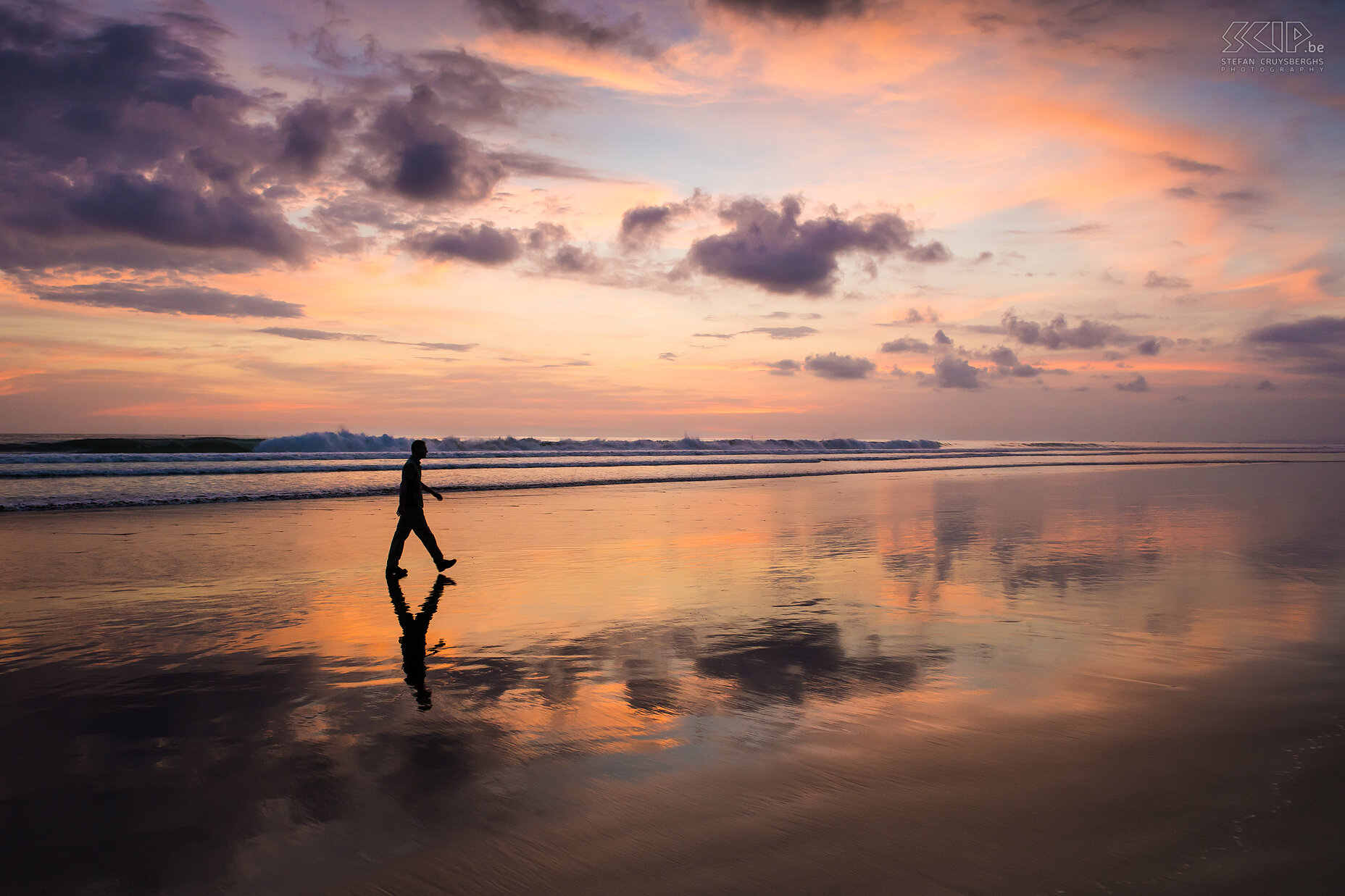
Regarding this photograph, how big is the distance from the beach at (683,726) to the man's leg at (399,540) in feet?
1.24

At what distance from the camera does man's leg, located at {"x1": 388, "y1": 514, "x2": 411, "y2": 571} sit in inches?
402

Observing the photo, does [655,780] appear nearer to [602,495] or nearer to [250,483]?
[602,495]

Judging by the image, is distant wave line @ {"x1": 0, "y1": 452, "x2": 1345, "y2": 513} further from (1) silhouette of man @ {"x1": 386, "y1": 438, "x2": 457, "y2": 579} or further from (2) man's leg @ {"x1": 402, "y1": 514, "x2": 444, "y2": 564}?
(2) man's leg @ {"x1": 402, "y1": 514, "x2": 444, "y2": 564}

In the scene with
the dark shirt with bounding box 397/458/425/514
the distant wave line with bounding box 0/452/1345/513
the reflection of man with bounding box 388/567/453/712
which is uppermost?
the dark shirt with bounding box 397/458/425/514

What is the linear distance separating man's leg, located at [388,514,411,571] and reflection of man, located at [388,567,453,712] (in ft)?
0.73

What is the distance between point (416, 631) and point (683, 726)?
369 cm

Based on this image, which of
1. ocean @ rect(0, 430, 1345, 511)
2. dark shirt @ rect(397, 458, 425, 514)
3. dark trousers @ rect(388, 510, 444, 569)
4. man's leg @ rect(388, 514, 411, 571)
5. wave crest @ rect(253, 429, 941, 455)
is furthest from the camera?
wave crest @ rect(253, 429, 941, 455)

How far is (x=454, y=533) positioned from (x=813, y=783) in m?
12.7

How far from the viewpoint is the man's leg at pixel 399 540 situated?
10.2 m

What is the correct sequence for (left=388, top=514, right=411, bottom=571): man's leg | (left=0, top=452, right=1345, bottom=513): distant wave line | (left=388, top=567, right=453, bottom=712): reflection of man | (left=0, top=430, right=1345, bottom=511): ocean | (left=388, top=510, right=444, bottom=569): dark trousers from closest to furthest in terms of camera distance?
(left=388, top=567, right=453, bottom=712): reflection of man
(left=388, top=514, right=411, bottom=571): man's leg
(left=388, top=510, right=444, bottom=569): dark trousers
(left=0, top=452, right=1345, bottom=513): distant wave line
(left=0, top=430, right=1345, bottom=511): ocean

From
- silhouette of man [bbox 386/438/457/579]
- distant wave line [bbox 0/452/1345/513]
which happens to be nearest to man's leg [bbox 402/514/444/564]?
silhouette of man [bbox 386/438/457/579]

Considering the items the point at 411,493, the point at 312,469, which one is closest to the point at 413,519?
the point at 411,493

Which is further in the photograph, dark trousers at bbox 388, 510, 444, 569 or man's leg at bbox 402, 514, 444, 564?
man's leg at bbox 402, 514, 444, 564

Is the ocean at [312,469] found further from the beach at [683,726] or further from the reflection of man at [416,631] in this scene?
the reflection of man at [416,631]
